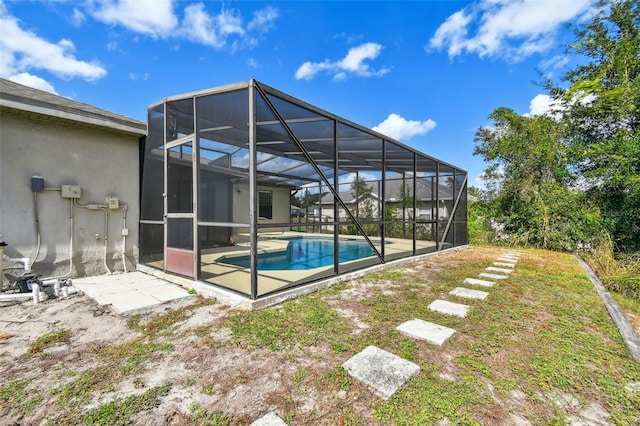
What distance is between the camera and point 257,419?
1.54 meters

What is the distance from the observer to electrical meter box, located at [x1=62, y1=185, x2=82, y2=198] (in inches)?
168

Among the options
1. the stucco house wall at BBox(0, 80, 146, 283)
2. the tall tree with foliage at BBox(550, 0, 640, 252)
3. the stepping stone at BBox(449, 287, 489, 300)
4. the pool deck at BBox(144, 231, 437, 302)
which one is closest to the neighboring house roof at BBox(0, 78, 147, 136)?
the stucco house wall at BBox(0, 80, 146, 283)

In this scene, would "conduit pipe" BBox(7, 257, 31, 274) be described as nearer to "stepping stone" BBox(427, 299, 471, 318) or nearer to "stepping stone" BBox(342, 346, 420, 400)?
"stepping stone" BBox(342, 346, 420, 400)

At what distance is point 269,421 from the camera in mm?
1516

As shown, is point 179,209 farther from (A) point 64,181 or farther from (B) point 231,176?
(A) point 64,181

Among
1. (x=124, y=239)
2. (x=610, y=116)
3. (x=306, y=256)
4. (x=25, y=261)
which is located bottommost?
(x=306, y=256)

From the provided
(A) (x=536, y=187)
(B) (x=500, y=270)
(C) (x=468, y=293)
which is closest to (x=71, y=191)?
(C) (x=468, y=293)

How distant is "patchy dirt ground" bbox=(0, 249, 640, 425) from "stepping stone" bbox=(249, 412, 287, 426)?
48 mm

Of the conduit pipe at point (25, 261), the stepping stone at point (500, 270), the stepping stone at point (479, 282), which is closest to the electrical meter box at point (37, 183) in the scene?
the conduit pipe at point (25, 261)

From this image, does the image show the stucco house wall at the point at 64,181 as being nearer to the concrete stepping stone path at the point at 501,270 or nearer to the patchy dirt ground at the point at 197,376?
the patchy dirt ground at the point at 197,376

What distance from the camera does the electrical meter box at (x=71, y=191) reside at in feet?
14.0

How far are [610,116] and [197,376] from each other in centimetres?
1274

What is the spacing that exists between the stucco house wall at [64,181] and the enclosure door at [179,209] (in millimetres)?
1237

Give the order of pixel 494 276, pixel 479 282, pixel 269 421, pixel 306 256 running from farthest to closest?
pixel 306 256, pixel 494 276, pixel 479 282, pixel 269 421
